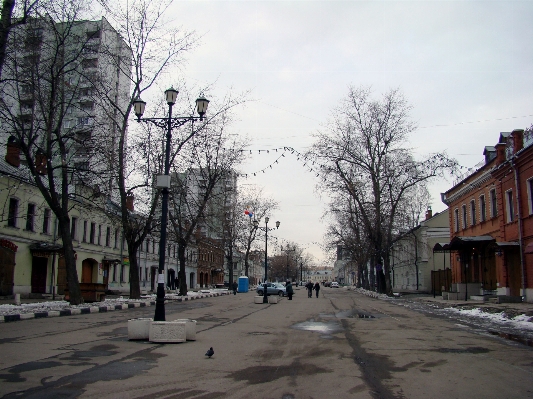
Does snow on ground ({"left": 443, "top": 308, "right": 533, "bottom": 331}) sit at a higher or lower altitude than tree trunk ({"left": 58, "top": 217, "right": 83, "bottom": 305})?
lower

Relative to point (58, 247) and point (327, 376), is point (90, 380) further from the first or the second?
point (58, 247)

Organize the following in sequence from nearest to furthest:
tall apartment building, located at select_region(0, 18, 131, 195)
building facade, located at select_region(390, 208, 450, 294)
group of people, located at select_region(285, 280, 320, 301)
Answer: tall apartment building, located at select_region(0, 18, 131, 195) < group of people, located at select_region(285, 280, 320, 301) < building facade, located at select_region(390, 208, 450, 294)

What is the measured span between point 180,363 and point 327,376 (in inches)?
106

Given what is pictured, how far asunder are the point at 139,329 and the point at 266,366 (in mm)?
4327

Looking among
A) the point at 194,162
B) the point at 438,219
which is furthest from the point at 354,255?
the point at 194,162

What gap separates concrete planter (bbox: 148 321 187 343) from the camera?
1101 cm

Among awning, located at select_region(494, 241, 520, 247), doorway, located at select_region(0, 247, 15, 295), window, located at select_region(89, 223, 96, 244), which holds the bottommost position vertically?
doorway, located at select_region(0, 247, 15, 295)

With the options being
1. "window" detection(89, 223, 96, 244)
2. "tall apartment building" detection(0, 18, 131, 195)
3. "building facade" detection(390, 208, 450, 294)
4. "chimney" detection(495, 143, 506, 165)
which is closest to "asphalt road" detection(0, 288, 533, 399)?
"tall apartment building" detection(0, 18, 131, 195)

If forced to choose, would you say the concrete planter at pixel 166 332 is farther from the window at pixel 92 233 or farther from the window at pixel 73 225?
the window at pixel 92 233

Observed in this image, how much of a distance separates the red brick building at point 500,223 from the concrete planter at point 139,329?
19801mm

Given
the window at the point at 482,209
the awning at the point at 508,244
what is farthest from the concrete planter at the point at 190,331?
the window at the point at 482,209

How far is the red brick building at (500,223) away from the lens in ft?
83.0

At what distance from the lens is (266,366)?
841 centimetres

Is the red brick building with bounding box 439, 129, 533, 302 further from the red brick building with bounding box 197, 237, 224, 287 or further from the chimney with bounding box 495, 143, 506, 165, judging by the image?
the red brick building with bounding box 197, 237, 224, 287
